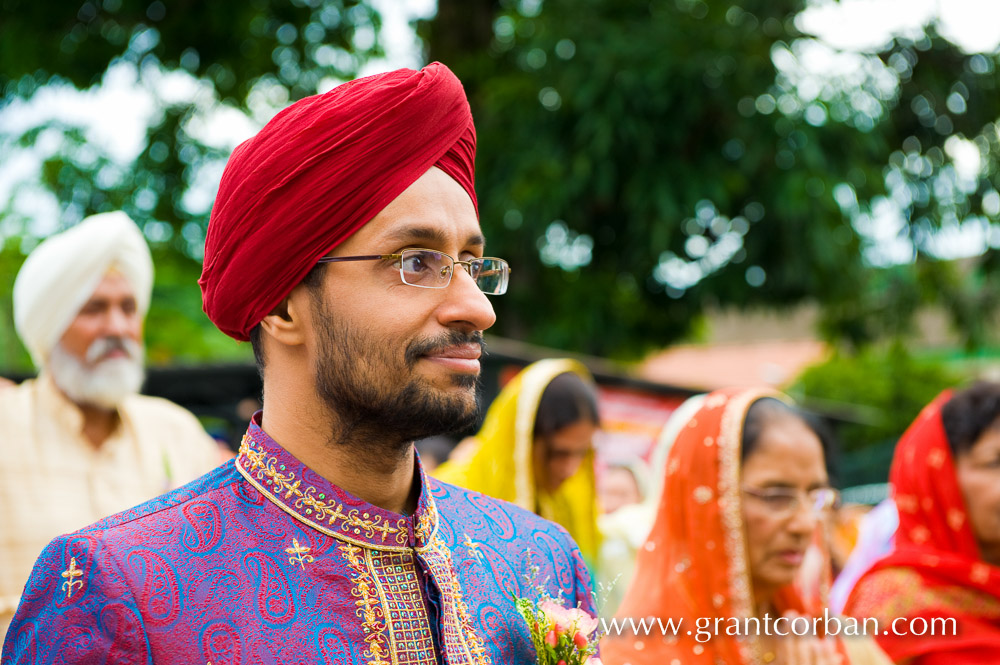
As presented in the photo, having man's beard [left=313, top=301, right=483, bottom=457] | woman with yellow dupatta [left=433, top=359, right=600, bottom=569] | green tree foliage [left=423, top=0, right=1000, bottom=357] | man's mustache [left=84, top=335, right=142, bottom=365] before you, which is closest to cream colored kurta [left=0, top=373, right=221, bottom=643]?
man's mustache [left=84, top=335, right=142, bottom=365]

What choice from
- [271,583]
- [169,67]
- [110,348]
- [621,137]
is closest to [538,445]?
[110,348]

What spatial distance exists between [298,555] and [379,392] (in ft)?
0.95

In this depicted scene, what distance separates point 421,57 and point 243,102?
70.8 inches

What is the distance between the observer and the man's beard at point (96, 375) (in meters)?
3.75

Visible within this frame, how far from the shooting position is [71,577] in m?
1.49

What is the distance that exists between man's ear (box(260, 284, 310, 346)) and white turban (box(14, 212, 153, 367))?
2.42 metres

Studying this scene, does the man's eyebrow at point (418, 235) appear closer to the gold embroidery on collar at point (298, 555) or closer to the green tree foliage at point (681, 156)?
the gold embroidery on collar at point (298, 555)

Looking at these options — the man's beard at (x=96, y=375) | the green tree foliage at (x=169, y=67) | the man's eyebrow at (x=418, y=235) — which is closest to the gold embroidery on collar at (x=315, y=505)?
the man's eyebrow at (x=418, y=235)

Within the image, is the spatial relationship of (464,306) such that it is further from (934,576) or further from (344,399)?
(934,576)

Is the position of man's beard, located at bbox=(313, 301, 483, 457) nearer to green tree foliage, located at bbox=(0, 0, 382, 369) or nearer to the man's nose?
the man's nose

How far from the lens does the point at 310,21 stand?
30.1ft

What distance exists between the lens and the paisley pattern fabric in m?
1.48

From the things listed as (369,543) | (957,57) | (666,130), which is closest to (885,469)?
(957,57)

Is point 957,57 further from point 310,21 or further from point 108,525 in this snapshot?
point 108,525
